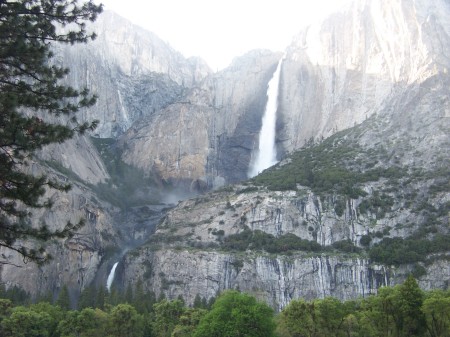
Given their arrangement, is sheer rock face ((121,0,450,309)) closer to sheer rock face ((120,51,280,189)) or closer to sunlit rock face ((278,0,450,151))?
sunlit rock face ((278,0,450,151))

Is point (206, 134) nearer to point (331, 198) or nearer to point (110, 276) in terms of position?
point (110, 276)

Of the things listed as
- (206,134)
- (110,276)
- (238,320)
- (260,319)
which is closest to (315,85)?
(206,134)

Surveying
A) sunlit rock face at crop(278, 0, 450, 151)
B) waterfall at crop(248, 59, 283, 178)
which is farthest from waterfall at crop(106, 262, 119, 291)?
sunlit rock face at crop(278, 0, 450, 151)

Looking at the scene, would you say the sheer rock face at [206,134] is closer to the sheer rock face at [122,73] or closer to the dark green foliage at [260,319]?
the sheer rock face at [122,73]

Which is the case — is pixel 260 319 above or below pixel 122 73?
below

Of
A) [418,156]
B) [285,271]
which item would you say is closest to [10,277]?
[285,271]

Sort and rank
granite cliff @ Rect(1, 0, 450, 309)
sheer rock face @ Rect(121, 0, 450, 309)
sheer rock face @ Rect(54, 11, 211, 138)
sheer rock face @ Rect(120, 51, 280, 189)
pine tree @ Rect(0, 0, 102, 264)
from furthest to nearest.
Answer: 1. sheer rock face @ Rect(54, 11, 211, 138)
2. sheer rock face @ Rect(120, 51, 280, 189)
3. granite cliff @ Rect(1, 0, 450, 309)
4. sheer rock face @ Rect(121, 0, 450, 309)
5. pine tree @ Rect(0, 0, 102, 264)

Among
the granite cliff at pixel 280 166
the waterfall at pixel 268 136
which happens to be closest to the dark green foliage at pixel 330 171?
the granite cliff at pixel 280 166
